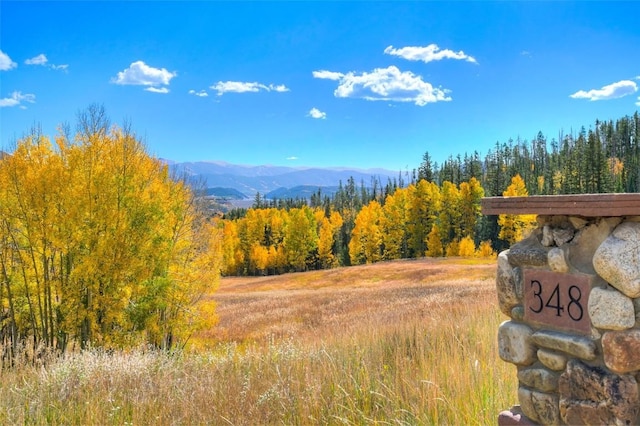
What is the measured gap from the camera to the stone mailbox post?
8.07 feet

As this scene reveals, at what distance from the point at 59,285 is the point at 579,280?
57.1 ft

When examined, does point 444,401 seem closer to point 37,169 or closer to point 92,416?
point 92,416

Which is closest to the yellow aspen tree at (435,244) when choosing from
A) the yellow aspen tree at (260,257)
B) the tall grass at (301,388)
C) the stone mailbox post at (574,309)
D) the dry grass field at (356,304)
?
the dry grass field at (356,304)

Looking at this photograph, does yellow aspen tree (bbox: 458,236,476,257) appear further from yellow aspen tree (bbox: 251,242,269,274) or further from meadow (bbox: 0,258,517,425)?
meadow (bbox: 0,258,517,425)

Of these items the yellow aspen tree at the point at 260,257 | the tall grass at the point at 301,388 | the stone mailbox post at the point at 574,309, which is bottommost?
the yellow aspen tree at the point at 260,257

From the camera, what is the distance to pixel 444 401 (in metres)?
4.17

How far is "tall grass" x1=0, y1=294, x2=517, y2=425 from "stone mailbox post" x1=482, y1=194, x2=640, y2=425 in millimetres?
1086

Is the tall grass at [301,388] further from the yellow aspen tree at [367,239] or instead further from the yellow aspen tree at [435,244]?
the yellow aspen tree at [367,239]

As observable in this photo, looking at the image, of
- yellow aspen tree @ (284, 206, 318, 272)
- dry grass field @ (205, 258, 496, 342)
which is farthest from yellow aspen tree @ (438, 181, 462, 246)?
yellow aspen tree @ (284, 206, 318, 272)

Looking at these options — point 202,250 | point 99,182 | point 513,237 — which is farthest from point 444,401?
point 513,237

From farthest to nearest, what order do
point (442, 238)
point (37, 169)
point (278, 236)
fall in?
1. point (278, 236)
2. point (442, 238)
3. point (37, 169)

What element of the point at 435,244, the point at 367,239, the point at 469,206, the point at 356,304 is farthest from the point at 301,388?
the point at 367,239

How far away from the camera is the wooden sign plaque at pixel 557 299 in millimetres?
2672

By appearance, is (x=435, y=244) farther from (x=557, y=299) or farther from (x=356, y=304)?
(x=557, y=299)
